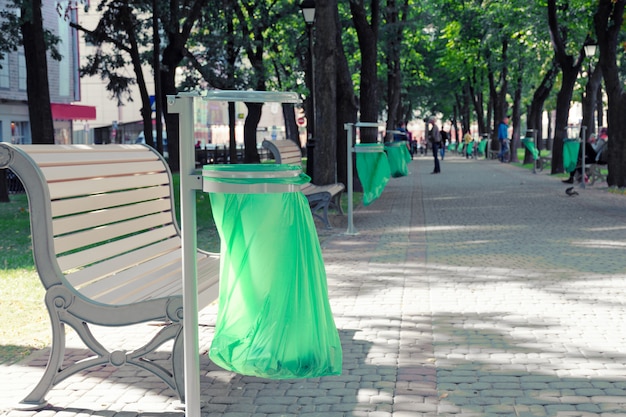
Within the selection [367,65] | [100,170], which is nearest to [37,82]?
[367,65]

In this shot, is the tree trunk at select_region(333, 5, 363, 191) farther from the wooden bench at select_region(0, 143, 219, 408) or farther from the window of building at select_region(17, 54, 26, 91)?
the window of building at select_region(17, 54, 26, 91)

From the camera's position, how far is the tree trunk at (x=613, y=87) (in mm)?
22391

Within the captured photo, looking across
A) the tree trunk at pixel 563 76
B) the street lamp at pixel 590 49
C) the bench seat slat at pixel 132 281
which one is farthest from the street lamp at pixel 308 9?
the bench seat slat at pixel 132 281

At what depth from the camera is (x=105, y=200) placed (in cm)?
591

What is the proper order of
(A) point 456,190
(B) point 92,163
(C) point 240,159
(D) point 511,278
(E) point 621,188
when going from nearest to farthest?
(B) point 92,163 → (D) point 511,278 → (E) point 621,188 → (A) point 456,190 → (C) point 240,159

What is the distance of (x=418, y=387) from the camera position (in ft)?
17.7

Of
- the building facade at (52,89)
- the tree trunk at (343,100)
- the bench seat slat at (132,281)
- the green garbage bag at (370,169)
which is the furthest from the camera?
the building facade at (52,89)

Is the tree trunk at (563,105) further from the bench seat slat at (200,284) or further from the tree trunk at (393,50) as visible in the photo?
the bench seat slat at (200,284)

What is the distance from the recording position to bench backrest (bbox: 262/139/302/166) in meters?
12.3

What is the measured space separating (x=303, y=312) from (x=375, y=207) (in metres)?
14.6

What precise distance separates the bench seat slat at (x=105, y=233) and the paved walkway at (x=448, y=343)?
769 millimetres

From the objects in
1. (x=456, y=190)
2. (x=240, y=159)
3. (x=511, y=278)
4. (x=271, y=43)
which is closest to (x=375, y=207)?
(x=456, y=190)

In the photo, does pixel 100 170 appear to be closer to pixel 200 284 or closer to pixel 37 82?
pixel 200 284

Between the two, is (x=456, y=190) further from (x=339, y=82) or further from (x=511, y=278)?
(x=511, y=278)
